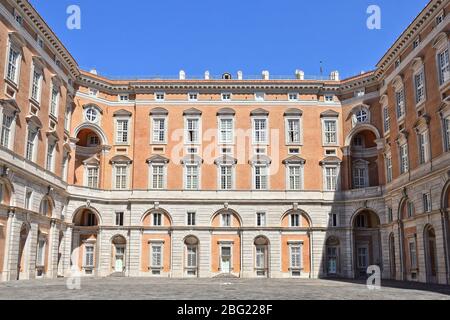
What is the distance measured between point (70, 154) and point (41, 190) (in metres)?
8.04

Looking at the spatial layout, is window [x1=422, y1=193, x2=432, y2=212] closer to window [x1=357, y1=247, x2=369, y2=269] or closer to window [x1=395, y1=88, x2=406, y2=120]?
window [x1=395, y1=88, x2=406, y2=120]

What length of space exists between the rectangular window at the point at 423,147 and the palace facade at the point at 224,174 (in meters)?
3.20

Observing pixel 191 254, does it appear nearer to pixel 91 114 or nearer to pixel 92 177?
pixel 92 177

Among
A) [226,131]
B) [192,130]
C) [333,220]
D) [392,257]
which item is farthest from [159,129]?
[392,257]

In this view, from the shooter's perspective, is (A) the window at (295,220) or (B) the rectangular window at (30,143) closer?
(B) the rectangular window at (30,143)

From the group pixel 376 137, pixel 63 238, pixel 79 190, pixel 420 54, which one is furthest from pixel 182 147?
pixel 420 54

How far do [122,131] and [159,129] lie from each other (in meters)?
3.62

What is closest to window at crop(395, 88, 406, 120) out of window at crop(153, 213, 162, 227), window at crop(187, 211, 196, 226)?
window at crop(187, 211, 196, 226)

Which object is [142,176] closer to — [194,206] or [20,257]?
[194,206]

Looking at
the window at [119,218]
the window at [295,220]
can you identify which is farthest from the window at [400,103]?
the window at [119,218]

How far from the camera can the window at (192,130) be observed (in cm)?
4988

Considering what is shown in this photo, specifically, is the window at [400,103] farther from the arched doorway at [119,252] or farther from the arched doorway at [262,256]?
the arched doorway at [119,252]

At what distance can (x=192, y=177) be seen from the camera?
A: 4925 centimetres

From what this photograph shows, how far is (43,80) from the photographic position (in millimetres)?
40031
